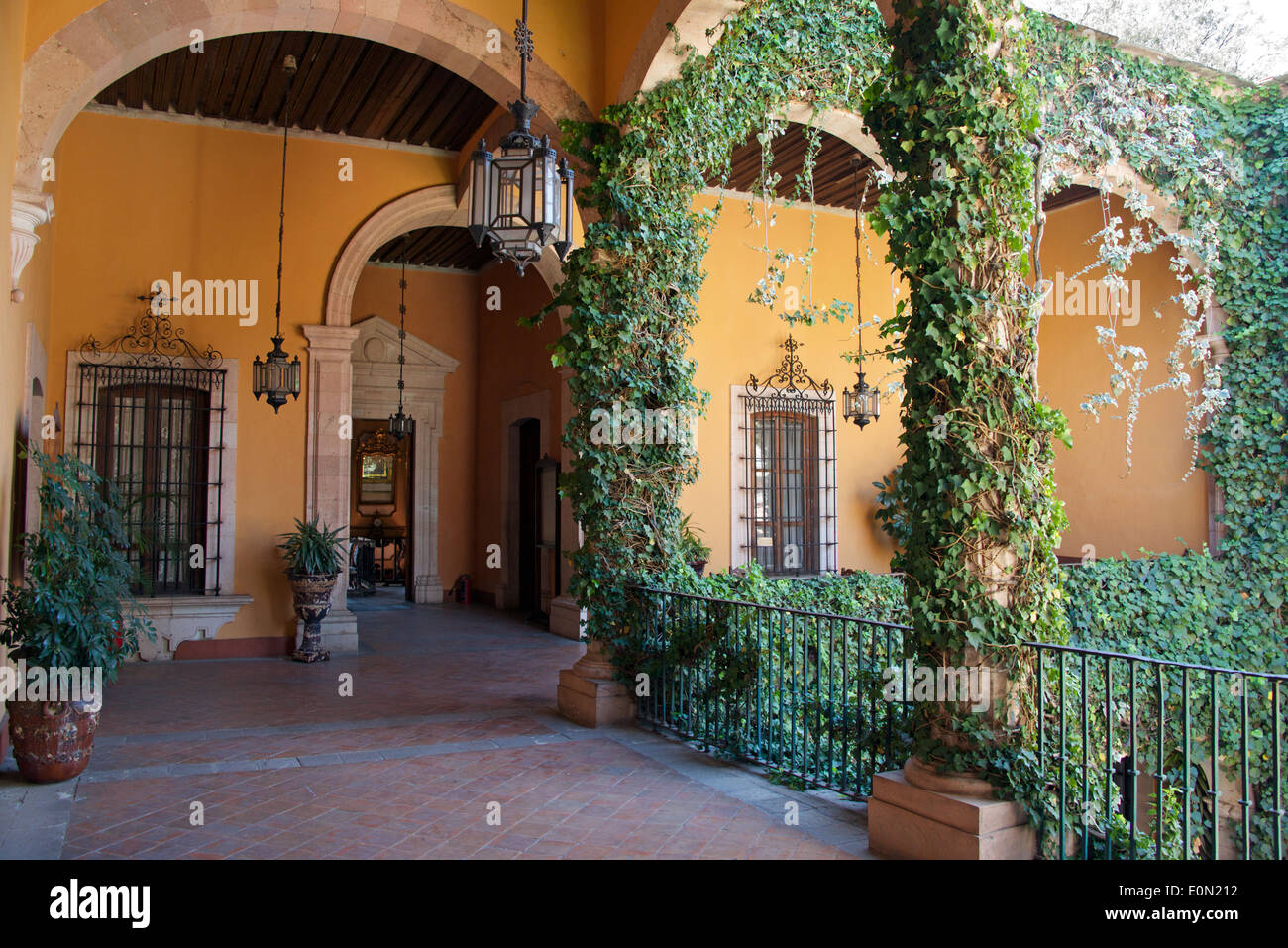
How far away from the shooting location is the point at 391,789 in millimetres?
4348

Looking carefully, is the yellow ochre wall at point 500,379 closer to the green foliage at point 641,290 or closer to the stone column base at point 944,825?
the green foliage at point 641,290

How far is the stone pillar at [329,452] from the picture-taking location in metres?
8.91

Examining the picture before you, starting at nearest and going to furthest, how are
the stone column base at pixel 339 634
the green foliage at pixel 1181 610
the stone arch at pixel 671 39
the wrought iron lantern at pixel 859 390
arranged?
the stone arch at pixel 671 39 → the green foliage at pixel 1181 610 → the stone column base at pixel 339 634 → the wrought iron lantern at pixel 859 390

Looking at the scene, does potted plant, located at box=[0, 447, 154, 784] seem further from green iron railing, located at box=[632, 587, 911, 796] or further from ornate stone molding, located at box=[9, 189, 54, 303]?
green iron railing, located at box=[632, 587, 911, 796]

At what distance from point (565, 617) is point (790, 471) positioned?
3.36 m

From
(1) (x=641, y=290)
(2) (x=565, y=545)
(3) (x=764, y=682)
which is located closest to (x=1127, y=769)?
(3) (x=764, y=682)

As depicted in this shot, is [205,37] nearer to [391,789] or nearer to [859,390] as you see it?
[391,789]

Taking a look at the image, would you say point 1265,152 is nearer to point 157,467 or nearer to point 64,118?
point 64,118

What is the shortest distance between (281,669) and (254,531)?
5.19 feet

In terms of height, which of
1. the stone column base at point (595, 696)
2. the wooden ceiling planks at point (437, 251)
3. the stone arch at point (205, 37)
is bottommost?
the stone column base at point (595, 696)

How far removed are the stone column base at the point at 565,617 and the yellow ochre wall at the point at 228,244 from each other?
297cm

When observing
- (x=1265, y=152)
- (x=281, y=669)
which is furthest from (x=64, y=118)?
(x=1265, y=152)

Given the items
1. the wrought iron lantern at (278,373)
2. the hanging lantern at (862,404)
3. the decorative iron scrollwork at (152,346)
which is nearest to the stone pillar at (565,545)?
the wrought iron lantern at (278,373)

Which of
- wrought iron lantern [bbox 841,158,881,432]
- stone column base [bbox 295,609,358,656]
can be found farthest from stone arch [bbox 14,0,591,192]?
stone column base [bbox 295,609,358,656]
